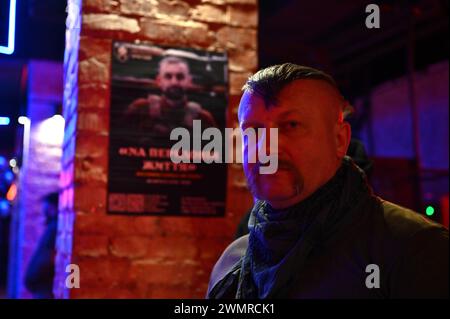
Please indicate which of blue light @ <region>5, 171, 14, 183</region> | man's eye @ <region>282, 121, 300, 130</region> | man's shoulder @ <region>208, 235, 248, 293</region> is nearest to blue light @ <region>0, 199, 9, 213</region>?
blue light @ <region>5, 171, 14, 183</region>

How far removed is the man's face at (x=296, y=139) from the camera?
1.25m

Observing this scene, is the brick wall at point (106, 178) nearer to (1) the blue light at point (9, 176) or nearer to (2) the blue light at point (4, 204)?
(1) the blue light at point (9, 176)

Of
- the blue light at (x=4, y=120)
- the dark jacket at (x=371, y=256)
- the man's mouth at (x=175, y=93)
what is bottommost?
the dark jacket at (x=371, y=256)

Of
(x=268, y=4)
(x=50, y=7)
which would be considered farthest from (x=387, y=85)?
(x=50, y=7)

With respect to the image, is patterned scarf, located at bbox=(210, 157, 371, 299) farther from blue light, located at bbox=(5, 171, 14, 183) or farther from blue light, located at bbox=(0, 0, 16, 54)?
blue light, located at bbox=(5, 171, 14, 183)

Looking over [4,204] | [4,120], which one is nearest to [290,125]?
[4,120]

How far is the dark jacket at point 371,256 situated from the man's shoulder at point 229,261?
144mm

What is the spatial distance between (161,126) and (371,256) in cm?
150

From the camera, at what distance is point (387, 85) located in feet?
26.5

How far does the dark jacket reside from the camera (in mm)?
1052

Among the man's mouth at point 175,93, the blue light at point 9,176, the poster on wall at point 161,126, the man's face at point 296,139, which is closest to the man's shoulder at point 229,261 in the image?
the man's face at point 296,139

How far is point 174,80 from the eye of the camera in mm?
2508
